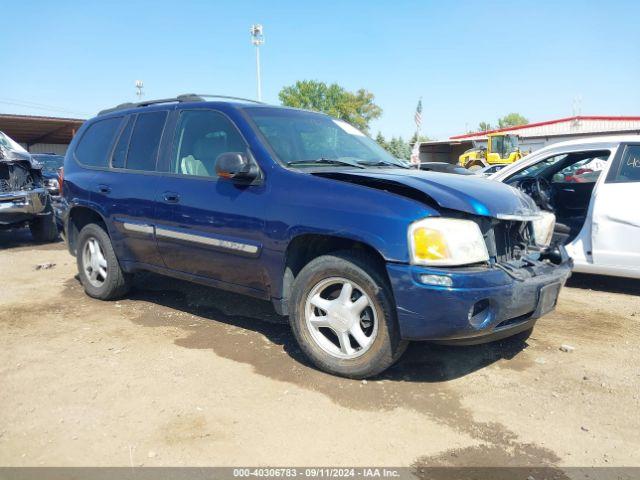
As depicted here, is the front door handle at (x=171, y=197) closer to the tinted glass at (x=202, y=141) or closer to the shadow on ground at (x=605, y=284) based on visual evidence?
the tinted glass at (x=202, y=141)

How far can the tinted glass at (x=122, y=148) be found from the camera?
4.63 meters

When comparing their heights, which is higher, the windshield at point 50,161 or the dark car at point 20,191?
the windshield at point 50,161

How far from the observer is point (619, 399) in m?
3.06

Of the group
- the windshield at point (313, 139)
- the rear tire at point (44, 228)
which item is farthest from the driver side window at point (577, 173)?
the rear tire at point (44, 228)

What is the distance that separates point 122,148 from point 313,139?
6.14ft

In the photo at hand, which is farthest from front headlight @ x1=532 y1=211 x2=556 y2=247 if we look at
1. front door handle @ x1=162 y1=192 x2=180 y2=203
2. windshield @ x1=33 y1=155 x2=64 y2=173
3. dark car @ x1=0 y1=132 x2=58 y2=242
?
windshield @ x1=33 y1=155 x2=64 y2=173

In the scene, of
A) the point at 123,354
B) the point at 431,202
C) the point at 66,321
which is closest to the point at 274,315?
the point at 123,354

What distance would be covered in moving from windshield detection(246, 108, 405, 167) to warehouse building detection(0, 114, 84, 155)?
24.2m

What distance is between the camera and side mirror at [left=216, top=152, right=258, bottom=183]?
135 inches

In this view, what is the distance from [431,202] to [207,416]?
1752mm

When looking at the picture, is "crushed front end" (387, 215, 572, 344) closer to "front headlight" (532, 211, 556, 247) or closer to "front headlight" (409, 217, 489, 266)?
"front headlight" (409, 217, 489, 266)

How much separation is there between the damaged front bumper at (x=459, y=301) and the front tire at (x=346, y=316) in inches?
5.2

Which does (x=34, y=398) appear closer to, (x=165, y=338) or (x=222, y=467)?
(x=165, y=338)

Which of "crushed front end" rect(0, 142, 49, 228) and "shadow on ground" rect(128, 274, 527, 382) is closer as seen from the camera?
"shadow on ground" rect(128, 274, 527, 382)
